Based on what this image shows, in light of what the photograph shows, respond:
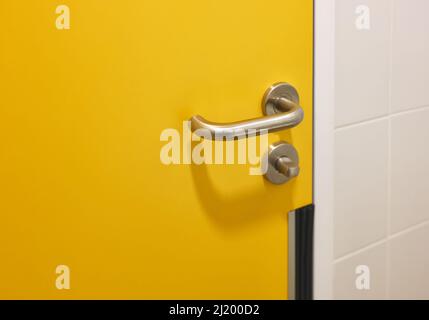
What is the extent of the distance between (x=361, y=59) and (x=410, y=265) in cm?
42

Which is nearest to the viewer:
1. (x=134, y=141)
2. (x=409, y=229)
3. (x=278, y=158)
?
(x=134, y=141)

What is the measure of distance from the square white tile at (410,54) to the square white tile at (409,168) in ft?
0.10

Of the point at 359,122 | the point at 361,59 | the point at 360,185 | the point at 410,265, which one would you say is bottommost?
the point at 410,265

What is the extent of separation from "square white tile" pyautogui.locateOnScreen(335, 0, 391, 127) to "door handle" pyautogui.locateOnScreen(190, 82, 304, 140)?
4.6 inches

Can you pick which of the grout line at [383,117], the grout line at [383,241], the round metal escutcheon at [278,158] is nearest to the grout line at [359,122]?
the grout line at [383,117]

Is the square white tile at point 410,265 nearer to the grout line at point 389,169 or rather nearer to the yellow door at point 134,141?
the grout line at point 389,169

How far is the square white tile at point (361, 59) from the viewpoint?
3.02 feet

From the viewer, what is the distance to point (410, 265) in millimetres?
1127

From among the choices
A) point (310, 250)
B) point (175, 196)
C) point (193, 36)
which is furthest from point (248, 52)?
point (310, 250)

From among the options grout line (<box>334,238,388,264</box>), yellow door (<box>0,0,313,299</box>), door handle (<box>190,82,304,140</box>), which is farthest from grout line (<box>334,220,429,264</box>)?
door handle (<box>190,82,304,140</box>)

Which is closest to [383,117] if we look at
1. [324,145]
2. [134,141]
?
[324,145]

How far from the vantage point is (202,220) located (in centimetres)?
82

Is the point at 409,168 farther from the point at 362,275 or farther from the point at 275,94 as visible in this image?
the point at 275,94
